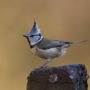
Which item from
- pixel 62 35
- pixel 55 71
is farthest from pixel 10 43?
pixel 55 71

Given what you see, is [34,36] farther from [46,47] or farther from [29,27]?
[29,27]

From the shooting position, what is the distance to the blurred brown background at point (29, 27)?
8.01 ft

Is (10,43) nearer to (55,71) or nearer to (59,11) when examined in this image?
(59,11)

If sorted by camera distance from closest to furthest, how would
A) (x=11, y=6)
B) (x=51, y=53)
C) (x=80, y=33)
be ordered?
(x=51, y=53)
(x=80, y=33)
(x=11, y=6)

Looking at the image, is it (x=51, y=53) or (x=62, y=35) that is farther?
(x=62, y=35)

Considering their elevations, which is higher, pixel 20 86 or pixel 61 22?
pixel 61 22

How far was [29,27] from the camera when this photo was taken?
2.55m

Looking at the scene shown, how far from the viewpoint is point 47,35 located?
8.30ft

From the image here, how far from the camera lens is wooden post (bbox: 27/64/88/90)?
81 cm

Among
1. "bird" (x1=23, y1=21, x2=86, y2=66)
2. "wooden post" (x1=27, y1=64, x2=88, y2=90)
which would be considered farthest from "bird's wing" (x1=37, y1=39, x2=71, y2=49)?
"wooden post" (x1=27, y1=64, x2=88, y2=90)

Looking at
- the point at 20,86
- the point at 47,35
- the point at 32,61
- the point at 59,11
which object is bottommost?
the point at 20,86

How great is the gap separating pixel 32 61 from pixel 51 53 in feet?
3.81

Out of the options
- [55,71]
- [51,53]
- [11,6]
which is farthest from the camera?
[11,6]

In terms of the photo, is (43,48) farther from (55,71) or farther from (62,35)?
(62,35)
